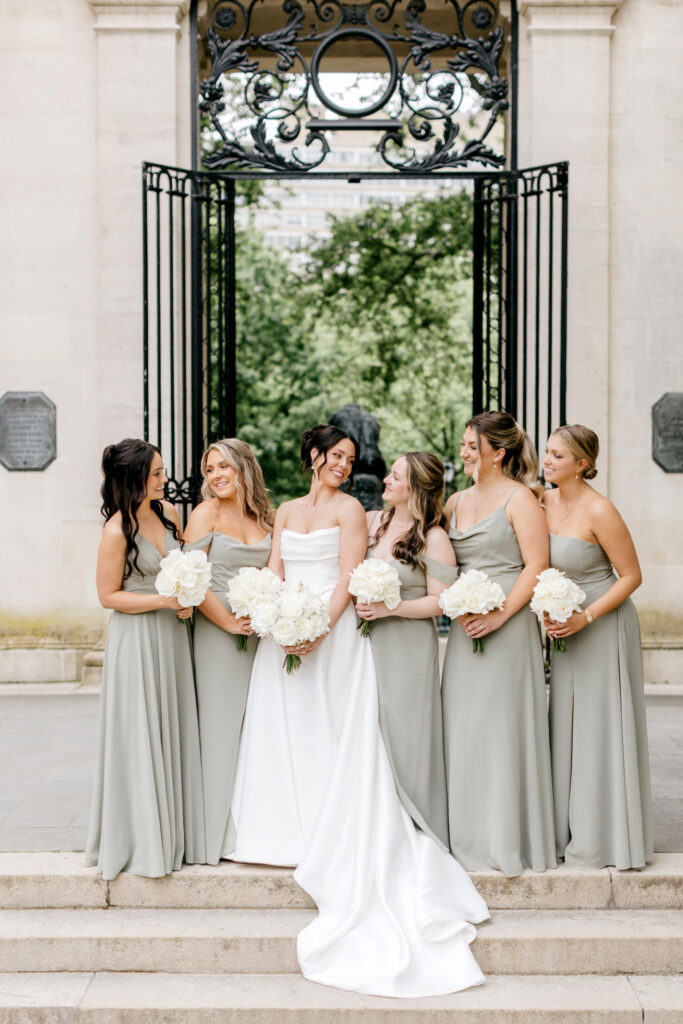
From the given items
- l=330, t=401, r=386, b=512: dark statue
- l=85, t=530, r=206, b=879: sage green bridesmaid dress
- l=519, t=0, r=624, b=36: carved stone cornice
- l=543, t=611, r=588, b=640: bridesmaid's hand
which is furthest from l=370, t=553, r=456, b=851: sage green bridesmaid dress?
l=330, t=401, r=386, b=512: dark statue

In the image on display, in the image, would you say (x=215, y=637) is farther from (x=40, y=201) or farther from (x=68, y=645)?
(x=40, y=201)

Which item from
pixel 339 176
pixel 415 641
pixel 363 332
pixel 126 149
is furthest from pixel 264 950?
pixel 363 332

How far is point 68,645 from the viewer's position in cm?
952

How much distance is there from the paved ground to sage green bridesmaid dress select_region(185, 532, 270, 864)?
780 millimetres

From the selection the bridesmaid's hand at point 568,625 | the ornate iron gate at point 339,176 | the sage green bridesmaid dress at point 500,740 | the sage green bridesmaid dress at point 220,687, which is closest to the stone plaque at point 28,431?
the ornate iron gate at point 339,176

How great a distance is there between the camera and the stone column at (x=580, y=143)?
363 inches

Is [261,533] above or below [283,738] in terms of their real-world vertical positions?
above

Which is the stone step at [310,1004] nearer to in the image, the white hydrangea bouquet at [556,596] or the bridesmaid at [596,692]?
the bridesmaid at [596,692]

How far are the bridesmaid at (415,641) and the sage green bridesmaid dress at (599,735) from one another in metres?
0.55

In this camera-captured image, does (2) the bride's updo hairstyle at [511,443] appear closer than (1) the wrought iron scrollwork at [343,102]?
Yes

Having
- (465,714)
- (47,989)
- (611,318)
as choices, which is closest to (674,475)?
(611,318)

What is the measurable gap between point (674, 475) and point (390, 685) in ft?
17.1

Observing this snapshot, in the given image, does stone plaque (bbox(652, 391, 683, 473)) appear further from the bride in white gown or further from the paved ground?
the bride in white gown

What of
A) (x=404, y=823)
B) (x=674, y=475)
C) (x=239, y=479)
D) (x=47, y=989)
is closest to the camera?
(x=47, y=989)
